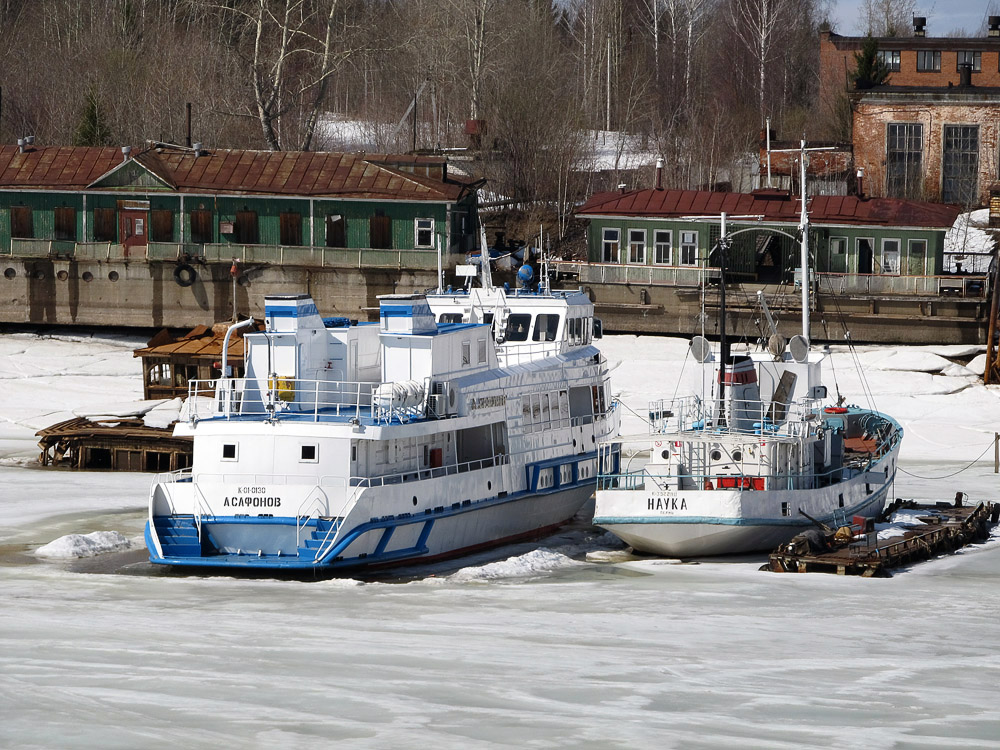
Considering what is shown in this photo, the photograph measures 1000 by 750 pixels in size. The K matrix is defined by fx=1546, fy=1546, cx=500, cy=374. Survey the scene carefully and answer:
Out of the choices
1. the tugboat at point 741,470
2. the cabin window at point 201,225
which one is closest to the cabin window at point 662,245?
the cabin window at point 201,225

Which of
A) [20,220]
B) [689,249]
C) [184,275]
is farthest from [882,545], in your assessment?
[20,220]

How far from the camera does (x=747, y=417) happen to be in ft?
100

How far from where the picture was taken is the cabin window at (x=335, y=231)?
5256 cm

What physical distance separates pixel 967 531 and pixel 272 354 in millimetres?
13126

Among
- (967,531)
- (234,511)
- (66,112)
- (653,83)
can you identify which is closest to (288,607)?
(234,511)

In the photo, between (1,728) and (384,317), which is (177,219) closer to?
(384,317)

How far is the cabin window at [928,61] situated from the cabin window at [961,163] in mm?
10110

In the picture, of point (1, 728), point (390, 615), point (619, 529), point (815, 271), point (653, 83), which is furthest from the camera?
point (653, 83)

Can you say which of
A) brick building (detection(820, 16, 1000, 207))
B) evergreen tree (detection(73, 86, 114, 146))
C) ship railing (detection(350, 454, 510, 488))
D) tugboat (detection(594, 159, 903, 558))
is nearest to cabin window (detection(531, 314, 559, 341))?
tugboat (detection(594, 159, 903, 558))

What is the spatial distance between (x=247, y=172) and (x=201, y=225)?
2.44 m

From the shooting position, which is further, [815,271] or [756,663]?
[815,271]

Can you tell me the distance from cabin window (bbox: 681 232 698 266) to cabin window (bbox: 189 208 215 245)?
16.1 m

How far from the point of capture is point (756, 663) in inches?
765

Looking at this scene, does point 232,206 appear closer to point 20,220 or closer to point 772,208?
point 20,220
